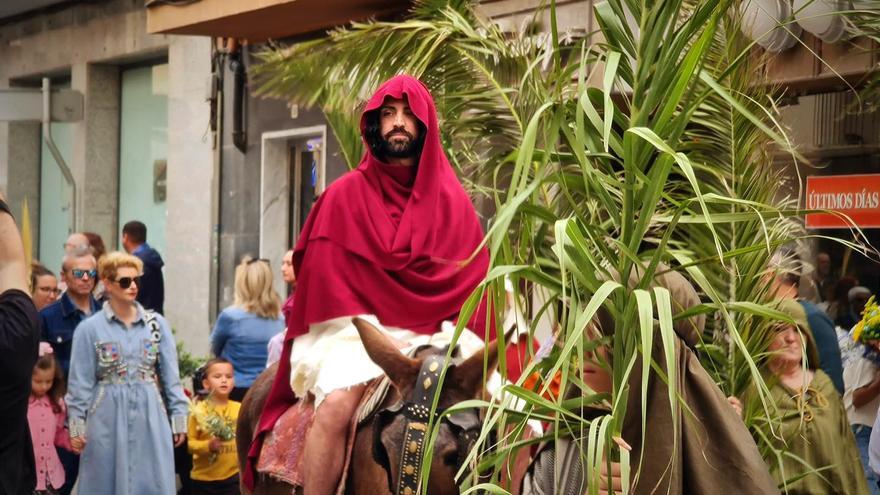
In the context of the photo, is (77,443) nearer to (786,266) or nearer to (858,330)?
(858,330)

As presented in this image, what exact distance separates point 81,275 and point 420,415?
6518 mm

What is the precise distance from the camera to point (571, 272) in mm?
4445

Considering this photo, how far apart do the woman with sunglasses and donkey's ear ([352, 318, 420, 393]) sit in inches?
193

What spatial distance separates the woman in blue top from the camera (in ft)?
40.9

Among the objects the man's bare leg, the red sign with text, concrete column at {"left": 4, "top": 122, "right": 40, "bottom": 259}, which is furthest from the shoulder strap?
concrete column at {"left": 4, "top": 122, "right": 40, "bottom": 259}

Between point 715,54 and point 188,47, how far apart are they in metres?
13.9

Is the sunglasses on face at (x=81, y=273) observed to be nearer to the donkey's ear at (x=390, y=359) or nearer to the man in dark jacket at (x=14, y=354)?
the donkey's ear at (x=390, y=359)

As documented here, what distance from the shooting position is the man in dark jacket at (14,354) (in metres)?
5.11

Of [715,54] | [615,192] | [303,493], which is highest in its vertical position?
[715,54]

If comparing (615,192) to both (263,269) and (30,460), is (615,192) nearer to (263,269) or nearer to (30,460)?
(30,460)

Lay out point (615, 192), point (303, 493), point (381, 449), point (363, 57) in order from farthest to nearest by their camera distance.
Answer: point (363, 57) → point (303, 493) → point (381, 449) → point (615, 192)

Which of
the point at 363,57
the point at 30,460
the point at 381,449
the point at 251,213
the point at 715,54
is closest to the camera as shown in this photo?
the point at 30,460

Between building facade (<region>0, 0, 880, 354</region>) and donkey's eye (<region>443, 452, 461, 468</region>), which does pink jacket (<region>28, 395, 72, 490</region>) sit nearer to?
building facade (<region>0, 0, 880, 354</region>)

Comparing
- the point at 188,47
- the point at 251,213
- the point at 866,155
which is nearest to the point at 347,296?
the point at 866,155
